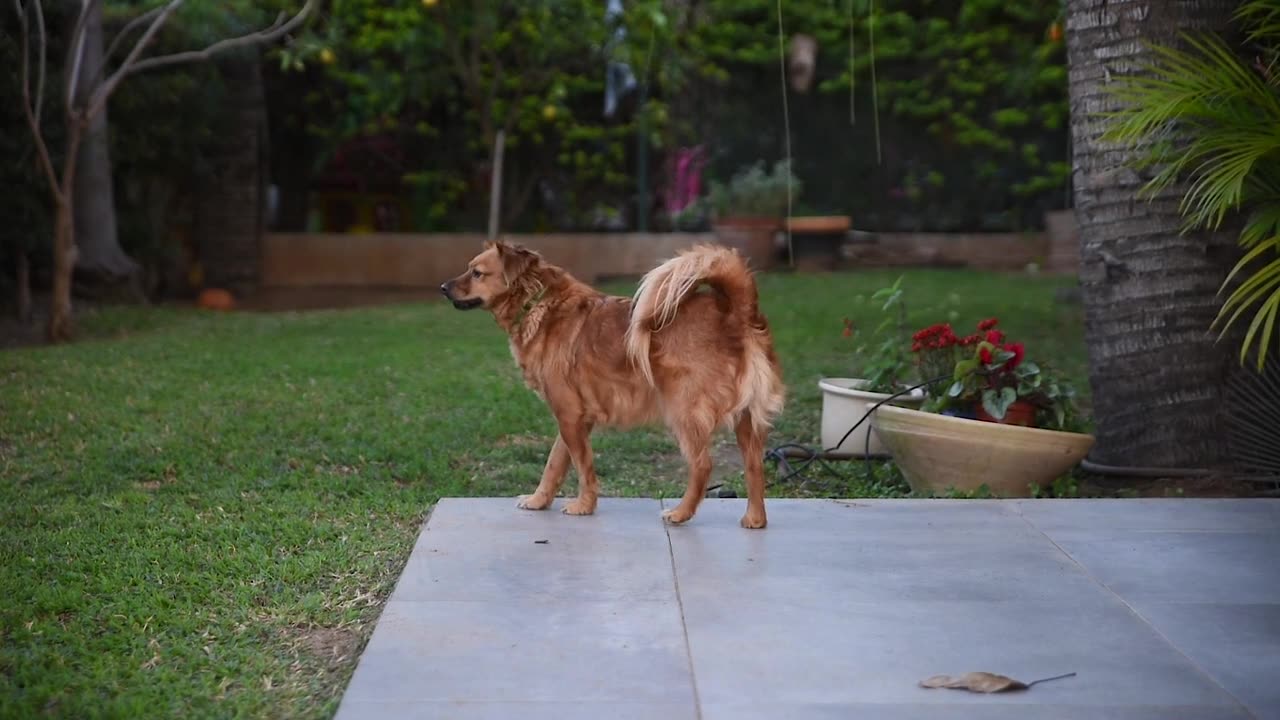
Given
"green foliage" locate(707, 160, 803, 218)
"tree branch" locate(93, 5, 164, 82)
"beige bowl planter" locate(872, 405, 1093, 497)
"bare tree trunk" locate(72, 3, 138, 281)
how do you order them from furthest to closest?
"green foliage" locate(707, 160, 803, 218)
"bare tree trunk" locate(72, 3, 138, 281)
"tree branch" locate(93, 5, 164, 82)
"beige bowl planter" locate(872, 405, 1093, 497)

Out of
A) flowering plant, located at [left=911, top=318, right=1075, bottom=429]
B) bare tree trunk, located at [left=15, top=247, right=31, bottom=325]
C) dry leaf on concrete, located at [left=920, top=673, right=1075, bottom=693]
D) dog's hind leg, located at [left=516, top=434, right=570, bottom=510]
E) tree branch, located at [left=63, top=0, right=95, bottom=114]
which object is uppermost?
tree branch, located at [left=63, top=0, right=95, bottom=114]

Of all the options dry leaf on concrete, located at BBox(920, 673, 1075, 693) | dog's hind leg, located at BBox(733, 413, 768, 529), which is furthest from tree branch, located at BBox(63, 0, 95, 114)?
dry leaf on concrete, located at BBox(920, 673, 1075, 693)

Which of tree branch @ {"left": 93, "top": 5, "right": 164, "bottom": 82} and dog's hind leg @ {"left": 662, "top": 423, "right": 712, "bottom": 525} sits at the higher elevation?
tree branch @ {"left": 93, "top": 5, "right": 164, "bottom": 82}

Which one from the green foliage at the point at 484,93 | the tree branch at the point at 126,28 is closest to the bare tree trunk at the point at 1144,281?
the tree branch at the point at 126,28

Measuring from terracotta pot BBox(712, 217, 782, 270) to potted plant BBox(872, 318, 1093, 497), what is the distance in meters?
10.1

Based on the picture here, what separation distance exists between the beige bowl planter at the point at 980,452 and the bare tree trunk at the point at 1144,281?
0.54 meters

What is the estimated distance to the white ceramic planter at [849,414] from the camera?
20.7 feet

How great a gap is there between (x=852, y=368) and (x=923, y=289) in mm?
5329

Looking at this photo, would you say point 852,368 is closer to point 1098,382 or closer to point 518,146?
point 1098,382

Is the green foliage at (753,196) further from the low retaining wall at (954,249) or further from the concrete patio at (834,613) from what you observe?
the concrete patio at (834,613)

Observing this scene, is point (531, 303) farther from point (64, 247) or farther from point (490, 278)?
point (64, 247)

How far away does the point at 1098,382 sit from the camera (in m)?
6.18

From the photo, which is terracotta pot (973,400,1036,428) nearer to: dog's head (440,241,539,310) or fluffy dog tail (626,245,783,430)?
fluffy dog tail (626,245,783,430)

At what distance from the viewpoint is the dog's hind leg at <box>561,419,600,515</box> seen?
5074 millimetres
